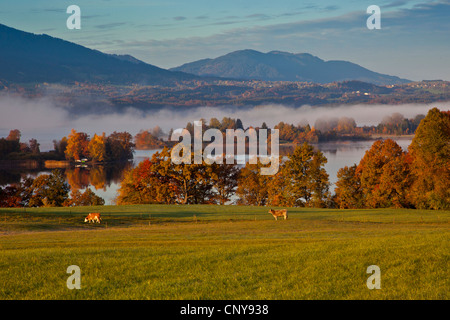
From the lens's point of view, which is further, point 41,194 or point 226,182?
point 226,182

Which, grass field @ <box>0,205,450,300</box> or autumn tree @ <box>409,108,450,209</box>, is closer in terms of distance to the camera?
grass field @ <box>0,205,450,300</box>

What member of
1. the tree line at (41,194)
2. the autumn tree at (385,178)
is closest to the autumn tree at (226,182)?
the tree line at (41,194)

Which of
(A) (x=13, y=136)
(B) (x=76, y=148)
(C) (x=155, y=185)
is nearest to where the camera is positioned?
(C) (x=155, y=185)

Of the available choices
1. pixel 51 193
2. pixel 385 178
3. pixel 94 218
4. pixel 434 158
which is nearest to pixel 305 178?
pixel 385 178

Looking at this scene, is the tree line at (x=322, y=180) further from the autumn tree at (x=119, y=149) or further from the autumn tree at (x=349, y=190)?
the autumn tree at (x=119, y=149)

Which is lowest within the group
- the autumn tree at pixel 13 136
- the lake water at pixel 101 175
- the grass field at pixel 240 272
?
the lake water at pixel 101 175

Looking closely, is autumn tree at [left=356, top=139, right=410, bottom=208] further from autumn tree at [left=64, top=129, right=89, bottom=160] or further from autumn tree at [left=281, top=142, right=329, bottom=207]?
autumn tree at [left=64, top=129, right=89, bottom=160]

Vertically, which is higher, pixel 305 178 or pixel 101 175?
pixel 305 178

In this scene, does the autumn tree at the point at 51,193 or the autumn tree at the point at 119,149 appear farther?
the autumn tree at the point at 119,149

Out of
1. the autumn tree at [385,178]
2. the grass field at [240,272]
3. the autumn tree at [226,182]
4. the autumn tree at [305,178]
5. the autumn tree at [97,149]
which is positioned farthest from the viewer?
the autumn tree at [97,149]

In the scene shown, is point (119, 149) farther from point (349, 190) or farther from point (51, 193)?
A: point (349, 190)

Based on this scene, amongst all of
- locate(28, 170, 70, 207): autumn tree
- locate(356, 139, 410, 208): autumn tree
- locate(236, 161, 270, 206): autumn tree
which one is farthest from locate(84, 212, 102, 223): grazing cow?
locate(236, 161, 270, 206): autumn tree

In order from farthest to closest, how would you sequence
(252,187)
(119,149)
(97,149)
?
(119,149) → (97,149) → (252,187)
